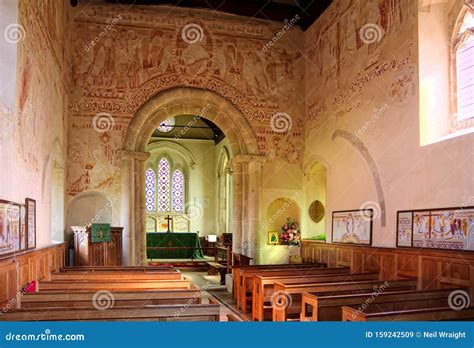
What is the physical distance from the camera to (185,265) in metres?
18.4

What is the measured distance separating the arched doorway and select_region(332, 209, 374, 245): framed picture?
2.78 m

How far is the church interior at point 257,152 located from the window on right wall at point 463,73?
0.03 m

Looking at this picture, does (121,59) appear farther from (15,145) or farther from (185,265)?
(185,265)

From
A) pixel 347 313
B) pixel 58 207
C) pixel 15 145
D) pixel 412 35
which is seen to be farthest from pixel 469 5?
pixel 58 207

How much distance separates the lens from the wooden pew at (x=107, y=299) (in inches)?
227

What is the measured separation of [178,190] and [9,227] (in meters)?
17.6

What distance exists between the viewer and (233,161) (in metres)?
14.8

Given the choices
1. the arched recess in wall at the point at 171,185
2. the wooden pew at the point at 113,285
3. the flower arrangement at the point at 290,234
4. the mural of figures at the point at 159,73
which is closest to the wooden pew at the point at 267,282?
the wooden pew at the point at 113,285

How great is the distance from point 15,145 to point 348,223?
7723 millimetres

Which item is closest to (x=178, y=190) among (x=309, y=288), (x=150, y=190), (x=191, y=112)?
(x=150, y=190)

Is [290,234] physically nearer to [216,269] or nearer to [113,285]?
[216,269]

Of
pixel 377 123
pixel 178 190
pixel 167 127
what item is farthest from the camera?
pixel 178 190

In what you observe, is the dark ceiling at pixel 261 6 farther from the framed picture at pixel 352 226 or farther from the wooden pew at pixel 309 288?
the wooden pew at pixel 309 288

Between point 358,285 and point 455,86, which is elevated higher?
point 455,86
